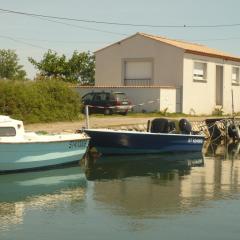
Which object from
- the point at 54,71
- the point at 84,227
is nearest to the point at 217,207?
the point at 84,227

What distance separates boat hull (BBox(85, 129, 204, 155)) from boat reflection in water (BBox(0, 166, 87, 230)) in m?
3.05

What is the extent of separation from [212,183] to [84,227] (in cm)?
729

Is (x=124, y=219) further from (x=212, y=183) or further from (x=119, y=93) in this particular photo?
(x=119, y=93)

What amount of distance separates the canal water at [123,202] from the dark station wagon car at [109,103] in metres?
13.4

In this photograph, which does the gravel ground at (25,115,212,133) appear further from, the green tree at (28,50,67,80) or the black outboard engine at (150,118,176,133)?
the green tree at (28,50,67,80)

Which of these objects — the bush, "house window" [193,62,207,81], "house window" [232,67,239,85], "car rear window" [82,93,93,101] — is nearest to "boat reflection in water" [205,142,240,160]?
the bush

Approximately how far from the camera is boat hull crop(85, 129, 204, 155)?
24.8 metres

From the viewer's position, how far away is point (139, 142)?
25.7 m

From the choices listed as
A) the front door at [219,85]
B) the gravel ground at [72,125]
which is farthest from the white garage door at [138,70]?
the gravel ground at [72,125]

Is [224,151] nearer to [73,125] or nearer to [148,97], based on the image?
[73,125]

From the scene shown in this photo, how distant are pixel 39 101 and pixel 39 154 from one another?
9844 millimetres

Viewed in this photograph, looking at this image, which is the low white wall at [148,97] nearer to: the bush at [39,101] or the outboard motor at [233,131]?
the outboard motor at [233,131]

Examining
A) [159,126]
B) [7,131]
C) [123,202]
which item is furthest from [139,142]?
[123,202]

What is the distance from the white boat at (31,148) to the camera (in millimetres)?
19266
